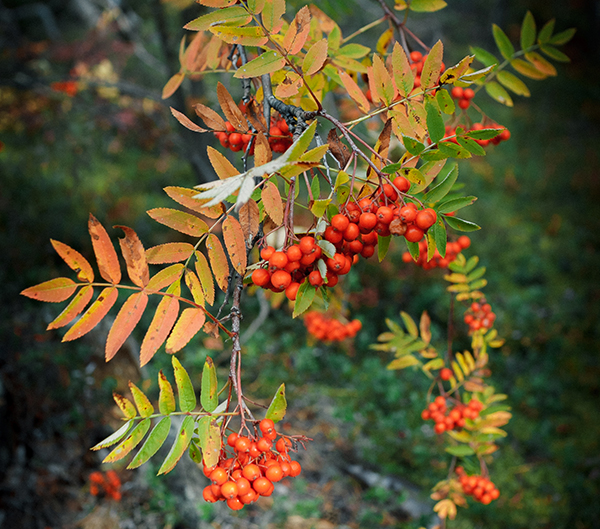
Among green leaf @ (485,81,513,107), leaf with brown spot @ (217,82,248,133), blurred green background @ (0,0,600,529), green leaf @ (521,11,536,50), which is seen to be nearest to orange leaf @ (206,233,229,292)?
leaf with brown spot @ (217,82,248,133)

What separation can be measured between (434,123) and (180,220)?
1.86 feet

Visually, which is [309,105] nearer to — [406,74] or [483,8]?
[406,74]

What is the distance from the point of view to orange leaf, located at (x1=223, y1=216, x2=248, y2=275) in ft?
2.76

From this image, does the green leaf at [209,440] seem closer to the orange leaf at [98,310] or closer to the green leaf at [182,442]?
the green leaf at [182,442]

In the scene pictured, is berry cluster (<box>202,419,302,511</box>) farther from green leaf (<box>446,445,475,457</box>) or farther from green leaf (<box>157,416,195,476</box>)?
green leaf (<box>446,445,475,457</box>)

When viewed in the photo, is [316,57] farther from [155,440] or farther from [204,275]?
[155,440]

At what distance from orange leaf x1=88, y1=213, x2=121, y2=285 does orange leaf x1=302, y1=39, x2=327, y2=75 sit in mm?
557

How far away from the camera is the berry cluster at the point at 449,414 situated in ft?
5.79

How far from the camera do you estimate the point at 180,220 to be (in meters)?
0.89

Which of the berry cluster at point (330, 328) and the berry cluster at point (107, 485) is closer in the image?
the berry cluster at point (107, 485)

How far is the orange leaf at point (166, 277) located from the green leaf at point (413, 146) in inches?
21.3

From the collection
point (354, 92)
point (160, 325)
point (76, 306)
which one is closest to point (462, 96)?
point (354, 92)

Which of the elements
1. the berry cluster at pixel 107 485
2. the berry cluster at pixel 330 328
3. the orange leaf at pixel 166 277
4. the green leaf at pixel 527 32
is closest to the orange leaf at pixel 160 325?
the orange leaf at pixel 166 277

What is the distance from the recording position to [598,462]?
3158 mm
